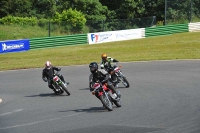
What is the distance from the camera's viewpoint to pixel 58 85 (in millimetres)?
18406

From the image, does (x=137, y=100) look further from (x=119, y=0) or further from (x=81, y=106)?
(x=119, y=0)

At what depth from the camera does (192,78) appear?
2059 centimetres

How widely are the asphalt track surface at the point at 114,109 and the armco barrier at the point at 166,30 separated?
66.1 feet

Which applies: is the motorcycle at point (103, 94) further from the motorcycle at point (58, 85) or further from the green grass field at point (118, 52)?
the green grass field at point (118, 52)

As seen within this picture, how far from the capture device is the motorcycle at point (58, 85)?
1808 cm

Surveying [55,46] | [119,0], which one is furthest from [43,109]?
[119,0]

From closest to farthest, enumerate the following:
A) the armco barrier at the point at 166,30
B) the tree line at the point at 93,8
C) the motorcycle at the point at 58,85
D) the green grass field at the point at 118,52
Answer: the motorcycle at the point at 58,85, the green grass field at the point at 118,52, the armco barrier at the point at 166,30, the tree line at the point at 93,8

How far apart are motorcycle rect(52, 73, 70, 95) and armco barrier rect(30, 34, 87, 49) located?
2123cm

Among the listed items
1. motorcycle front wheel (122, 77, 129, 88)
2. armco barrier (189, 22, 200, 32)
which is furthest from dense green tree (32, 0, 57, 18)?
motorcycle front wheel (122, 77, 129, 88)

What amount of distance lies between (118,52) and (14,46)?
863 centimetres

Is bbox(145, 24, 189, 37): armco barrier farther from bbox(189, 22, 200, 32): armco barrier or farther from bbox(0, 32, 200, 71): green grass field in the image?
bbox(0, 32, 200, 71): green grass field

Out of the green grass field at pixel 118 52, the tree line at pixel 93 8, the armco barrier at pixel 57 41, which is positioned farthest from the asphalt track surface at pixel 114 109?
the tree line at pixel 93 8

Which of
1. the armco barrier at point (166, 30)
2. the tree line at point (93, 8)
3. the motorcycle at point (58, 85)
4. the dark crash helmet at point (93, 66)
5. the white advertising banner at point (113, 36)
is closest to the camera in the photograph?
the dark crash helmet at point (93, 66)

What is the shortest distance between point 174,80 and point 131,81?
6.30ft
